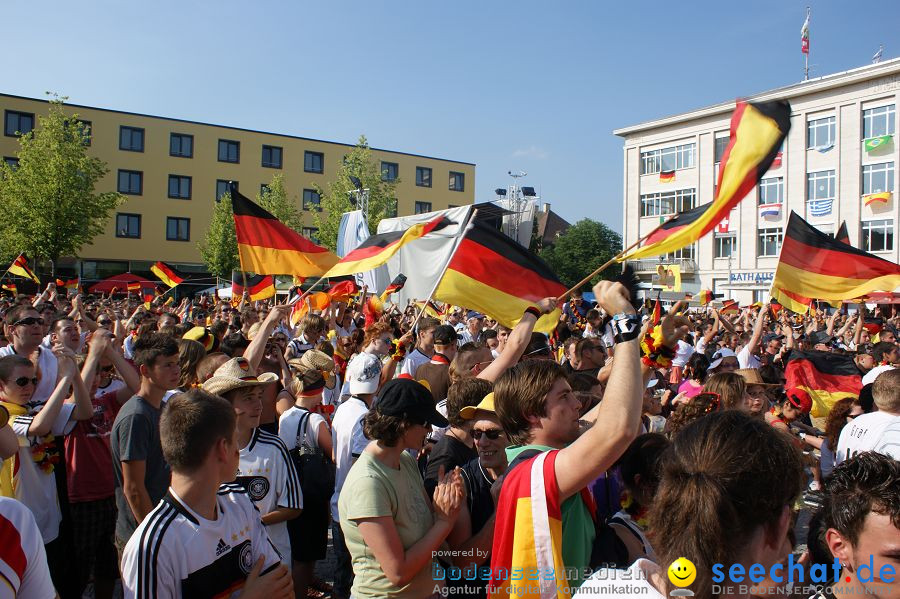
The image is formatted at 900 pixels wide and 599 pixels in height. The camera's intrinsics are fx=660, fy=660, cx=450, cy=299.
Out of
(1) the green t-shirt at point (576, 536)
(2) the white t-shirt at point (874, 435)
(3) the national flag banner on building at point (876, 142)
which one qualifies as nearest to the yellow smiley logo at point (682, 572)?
(1) the green t-shirt at point (576, 536)

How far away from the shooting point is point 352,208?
38.5m

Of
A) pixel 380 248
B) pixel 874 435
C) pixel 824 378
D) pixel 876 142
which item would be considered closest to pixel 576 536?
pixel 874 435

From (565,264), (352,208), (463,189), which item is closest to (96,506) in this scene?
(352,208)

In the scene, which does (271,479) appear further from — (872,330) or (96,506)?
(872,330)

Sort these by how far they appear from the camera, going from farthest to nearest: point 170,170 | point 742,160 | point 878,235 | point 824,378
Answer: point 170,170
point 878,235
point 824,378
point 742,160

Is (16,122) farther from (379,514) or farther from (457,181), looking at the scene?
(379,514)

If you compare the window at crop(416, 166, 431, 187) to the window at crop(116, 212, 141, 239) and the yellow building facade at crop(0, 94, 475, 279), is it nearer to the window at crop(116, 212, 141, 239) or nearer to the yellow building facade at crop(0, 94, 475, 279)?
the yellow building facade at crop(0, 94, 475, 279)

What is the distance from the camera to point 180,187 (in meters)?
50.3

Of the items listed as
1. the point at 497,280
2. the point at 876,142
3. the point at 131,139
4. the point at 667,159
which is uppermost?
the point at 667,159

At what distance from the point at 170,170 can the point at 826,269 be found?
161 ft

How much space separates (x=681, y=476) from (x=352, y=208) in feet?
124

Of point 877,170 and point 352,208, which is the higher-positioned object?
point 877,170

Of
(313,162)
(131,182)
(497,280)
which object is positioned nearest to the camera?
(497,280)

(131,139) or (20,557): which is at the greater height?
(131,139)
